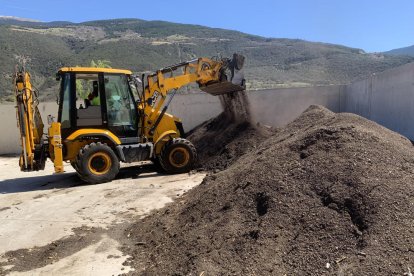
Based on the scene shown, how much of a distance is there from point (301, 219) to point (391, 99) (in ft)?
27.3

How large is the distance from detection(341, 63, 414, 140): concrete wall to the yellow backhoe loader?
4.11 meters

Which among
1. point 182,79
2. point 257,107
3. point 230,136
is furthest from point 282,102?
point 182,79

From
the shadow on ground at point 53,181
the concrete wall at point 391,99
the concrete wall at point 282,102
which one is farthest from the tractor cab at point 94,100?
the concrete wall at point 282,102

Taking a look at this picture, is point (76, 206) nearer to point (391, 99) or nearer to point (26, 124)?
point (26, 124)

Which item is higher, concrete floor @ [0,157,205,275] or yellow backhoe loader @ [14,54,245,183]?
yellow backhoe loader @ [14,54,245,183]

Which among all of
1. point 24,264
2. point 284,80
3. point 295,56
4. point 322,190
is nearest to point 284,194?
point 322,190

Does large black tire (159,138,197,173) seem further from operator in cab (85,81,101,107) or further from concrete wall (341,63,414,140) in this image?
concrete wall (341,63,414,140)

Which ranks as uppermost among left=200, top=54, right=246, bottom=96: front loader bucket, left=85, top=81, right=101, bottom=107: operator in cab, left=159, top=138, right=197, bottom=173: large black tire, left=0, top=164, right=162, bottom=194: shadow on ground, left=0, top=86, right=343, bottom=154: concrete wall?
left=200, top=54, right=246, bottom=96: front loader bucket

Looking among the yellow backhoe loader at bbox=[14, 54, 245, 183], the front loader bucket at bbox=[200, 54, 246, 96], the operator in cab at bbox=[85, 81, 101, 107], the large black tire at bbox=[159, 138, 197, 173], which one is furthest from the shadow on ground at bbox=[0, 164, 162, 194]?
the front loader bucket at bbox=[200, 54, 246, 96]

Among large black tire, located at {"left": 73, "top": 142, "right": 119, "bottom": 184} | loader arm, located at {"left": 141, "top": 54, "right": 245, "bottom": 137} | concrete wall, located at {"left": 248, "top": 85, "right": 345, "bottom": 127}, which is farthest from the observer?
concrete wall, located at {"left": 248, "top": 85, "right": 345, "bottom": 127}

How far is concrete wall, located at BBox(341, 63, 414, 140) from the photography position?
A: 1039 cm

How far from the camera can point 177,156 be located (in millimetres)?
10805

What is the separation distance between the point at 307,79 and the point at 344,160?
40510mm

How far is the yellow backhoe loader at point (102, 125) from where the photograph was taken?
→ 9570 millimetres
